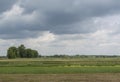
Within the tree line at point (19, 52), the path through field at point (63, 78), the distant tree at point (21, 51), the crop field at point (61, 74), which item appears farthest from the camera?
the distant tree at point (21, 51)

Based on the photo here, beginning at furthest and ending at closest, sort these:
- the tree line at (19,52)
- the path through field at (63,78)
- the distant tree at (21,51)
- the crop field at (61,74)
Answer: the distant tree at (21,51), the tree line at (19,52), the crop field at (61,74), the path through field at (63,78)

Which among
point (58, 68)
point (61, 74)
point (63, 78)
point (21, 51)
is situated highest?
point (21, 51)

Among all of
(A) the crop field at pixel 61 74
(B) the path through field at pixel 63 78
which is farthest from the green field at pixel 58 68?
(B) the path through field at pixel 63 78

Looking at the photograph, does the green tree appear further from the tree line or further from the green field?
the green field

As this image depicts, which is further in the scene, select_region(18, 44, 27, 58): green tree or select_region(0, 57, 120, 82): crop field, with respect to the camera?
select_region(18, 44, 27, 58): green tree

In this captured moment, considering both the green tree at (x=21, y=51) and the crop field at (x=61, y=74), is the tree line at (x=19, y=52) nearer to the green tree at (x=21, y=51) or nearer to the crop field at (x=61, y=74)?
the green tree at (x=21, y=51)

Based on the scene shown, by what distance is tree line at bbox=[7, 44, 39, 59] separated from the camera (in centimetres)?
16750

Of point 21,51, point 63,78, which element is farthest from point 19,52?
point 63,78

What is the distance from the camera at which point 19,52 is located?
17612 cm

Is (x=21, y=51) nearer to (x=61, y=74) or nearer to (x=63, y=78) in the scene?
(x=61, y=74)

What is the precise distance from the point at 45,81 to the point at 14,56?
446 ft

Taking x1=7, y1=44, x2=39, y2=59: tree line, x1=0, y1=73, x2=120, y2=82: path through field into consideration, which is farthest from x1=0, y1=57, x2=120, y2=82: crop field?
x1=7, y1=44, x2=39, y2=59: tree line

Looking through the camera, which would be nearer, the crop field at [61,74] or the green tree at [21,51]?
the crop field at [61,74]

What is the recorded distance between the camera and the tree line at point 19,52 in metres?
168
